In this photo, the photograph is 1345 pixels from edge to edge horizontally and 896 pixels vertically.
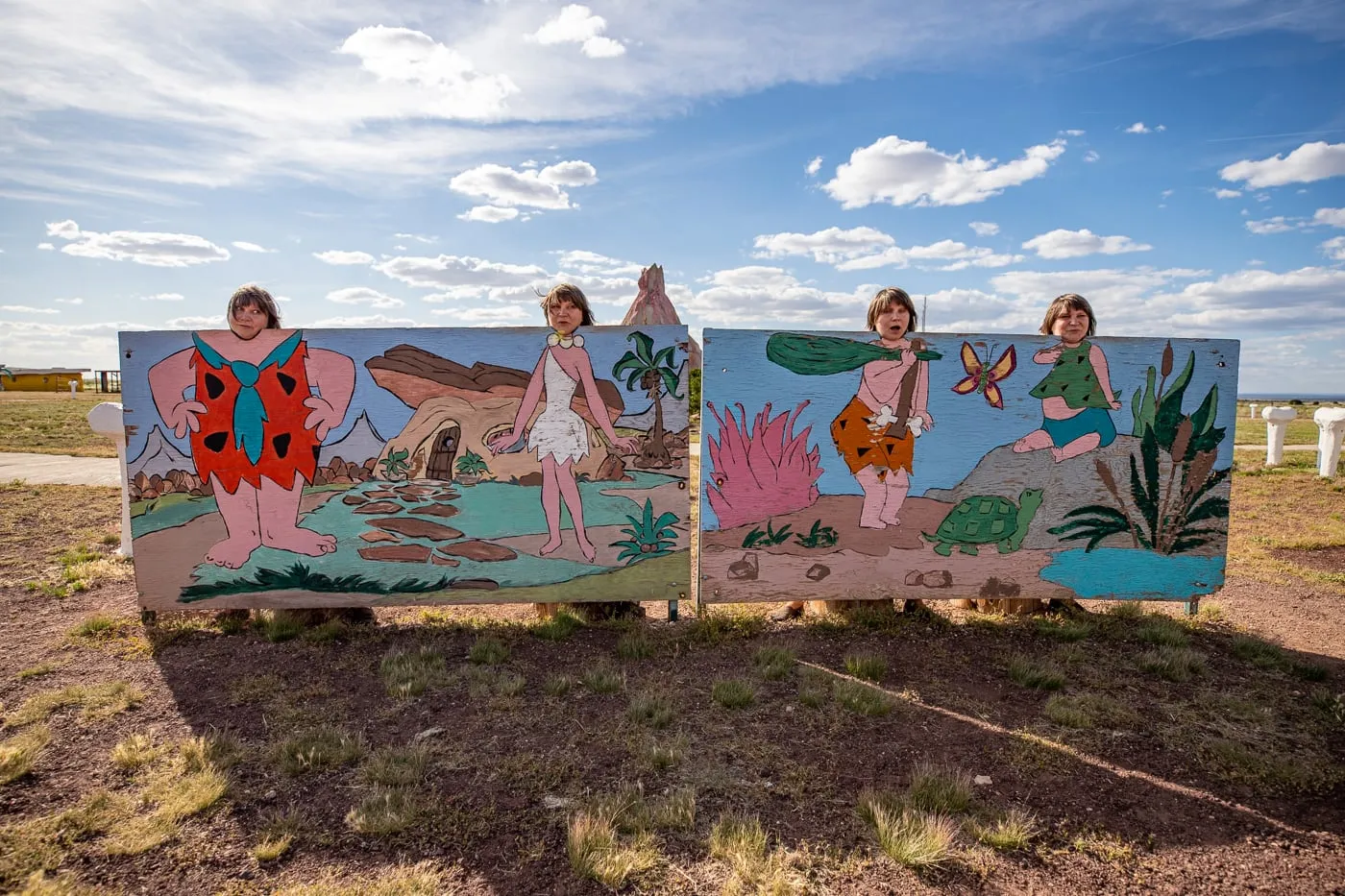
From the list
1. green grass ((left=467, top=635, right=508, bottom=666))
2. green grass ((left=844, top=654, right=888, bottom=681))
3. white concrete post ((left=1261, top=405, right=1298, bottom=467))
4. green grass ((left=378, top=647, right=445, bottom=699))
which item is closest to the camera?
green grass ((left=378, top=647, right=445, bottom=699))

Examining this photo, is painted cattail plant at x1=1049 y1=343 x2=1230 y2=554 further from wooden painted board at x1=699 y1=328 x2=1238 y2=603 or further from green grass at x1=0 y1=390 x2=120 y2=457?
green grass at x1=0 y1=390 x2=120 y2=457

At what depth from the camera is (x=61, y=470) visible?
503 inches

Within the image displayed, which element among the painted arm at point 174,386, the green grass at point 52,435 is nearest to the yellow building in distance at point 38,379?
the green grass at point 52,435

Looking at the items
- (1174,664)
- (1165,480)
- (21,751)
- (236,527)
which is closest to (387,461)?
(236,527)

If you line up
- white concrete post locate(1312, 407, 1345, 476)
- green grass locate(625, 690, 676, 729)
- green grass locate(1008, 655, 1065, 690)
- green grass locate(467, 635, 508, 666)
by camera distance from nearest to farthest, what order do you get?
green grass locate(625, 690, 676, 729)
green grass locate(1008, 655, 1065, 690)
green grass locate(467, 635, 508, 666)
white concrete post locate(1312, 407, 1345, 476)

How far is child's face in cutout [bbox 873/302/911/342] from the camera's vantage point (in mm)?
5004

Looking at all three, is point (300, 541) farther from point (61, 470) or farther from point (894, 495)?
point (61, 470)

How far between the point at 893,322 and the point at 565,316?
7.82ft

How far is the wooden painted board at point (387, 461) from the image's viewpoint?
496 cm

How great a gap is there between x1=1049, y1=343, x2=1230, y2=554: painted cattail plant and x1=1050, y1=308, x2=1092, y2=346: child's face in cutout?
63 centimetres

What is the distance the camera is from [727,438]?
5.04 m

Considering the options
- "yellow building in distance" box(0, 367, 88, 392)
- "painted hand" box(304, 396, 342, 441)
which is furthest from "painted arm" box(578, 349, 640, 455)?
"yellow building in distance" box(0, 367, 88, 392)

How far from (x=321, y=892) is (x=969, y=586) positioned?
448cm


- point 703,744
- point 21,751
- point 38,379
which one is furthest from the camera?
point 38,379
